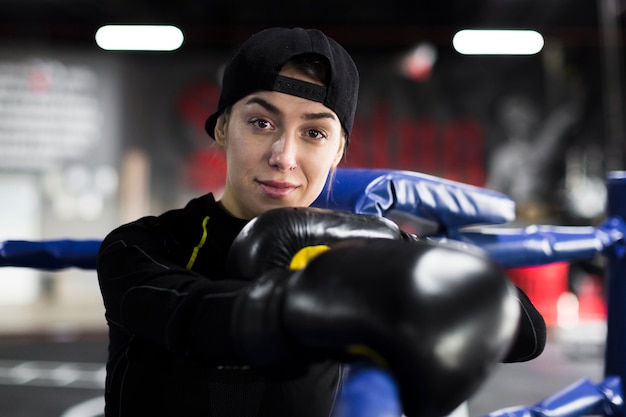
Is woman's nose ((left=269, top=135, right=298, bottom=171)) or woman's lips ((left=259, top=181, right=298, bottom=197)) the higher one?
woman's nose ((left=269, top=135, right=298, bottom=171))

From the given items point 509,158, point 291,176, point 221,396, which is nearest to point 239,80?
point 291,176

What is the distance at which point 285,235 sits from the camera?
50cm

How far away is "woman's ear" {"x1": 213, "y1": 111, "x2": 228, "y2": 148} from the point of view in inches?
32.0

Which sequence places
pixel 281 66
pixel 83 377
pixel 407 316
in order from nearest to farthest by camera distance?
1. pixel 407 316
2. pixel 281 66
3. pixel 83 377

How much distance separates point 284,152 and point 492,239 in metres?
0.60

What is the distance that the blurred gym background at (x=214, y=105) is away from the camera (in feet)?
16.3

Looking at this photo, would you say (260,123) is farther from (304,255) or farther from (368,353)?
(368,353)

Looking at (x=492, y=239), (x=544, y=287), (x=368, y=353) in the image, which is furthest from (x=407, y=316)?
(x=544, y=287)

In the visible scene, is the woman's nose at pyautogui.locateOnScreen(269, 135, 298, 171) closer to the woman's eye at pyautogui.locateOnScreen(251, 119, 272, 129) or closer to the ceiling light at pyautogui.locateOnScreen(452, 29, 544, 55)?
the woman's eye at pyautogui.locateOnScreen(251, 119, 272, 129)

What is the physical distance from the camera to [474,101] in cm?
538

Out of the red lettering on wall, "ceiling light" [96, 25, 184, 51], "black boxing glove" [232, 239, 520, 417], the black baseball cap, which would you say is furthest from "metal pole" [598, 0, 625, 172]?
"black boxing glove" [232, 239, 520, 417]

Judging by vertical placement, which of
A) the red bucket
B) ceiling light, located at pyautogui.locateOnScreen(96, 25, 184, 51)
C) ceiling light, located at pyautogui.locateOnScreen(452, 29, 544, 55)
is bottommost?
the red bucket

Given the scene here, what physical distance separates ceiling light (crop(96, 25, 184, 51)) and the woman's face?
15.4 feet

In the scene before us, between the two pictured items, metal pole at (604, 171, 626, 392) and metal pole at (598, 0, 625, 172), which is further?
metal pole at (598, 0, 625, 172)
